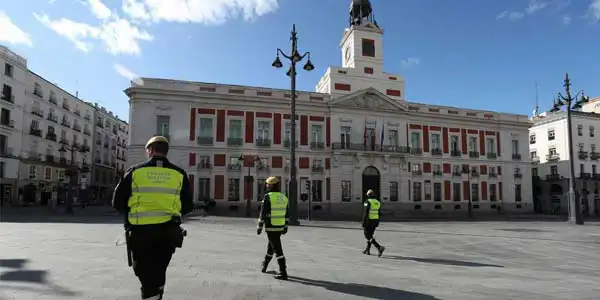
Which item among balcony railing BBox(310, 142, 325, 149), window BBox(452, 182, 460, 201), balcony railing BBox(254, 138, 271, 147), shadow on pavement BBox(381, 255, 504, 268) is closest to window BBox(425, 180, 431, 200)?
window BBox(452, 182, 460, 201)

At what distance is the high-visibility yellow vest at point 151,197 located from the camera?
3.98 m

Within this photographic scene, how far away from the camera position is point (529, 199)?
4712cm

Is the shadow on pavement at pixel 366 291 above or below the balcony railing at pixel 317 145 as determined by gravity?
below

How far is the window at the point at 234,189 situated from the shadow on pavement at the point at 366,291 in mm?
31188

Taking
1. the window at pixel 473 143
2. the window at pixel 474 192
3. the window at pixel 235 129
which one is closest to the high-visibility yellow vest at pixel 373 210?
the window at pixel 235 129

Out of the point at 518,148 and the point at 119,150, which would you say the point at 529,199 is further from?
the point at 119,150

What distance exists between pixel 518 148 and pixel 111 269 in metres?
49.7

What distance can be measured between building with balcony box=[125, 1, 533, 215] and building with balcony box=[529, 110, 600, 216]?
24.3 feet

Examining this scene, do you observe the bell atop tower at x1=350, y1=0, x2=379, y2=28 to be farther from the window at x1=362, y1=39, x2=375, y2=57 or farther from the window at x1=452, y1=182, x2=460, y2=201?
the window at x1=452, y1=182, x2=460, y2=201

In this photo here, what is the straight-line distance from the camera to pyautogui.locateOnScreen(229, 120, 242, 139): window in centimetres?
3850

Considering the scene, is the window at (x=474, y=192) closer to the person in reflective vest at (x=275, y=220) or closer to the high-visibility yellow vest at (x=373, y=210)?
the high-visibility yellow vest at (x=373, y=210)

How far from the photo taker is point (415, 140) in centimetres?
4431

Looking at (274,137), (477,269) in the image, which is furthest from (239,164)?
(477,269)

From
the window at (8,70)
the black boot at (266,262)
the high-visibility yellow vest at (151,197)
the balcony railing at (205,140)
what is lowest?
the black boot at (266,262)
